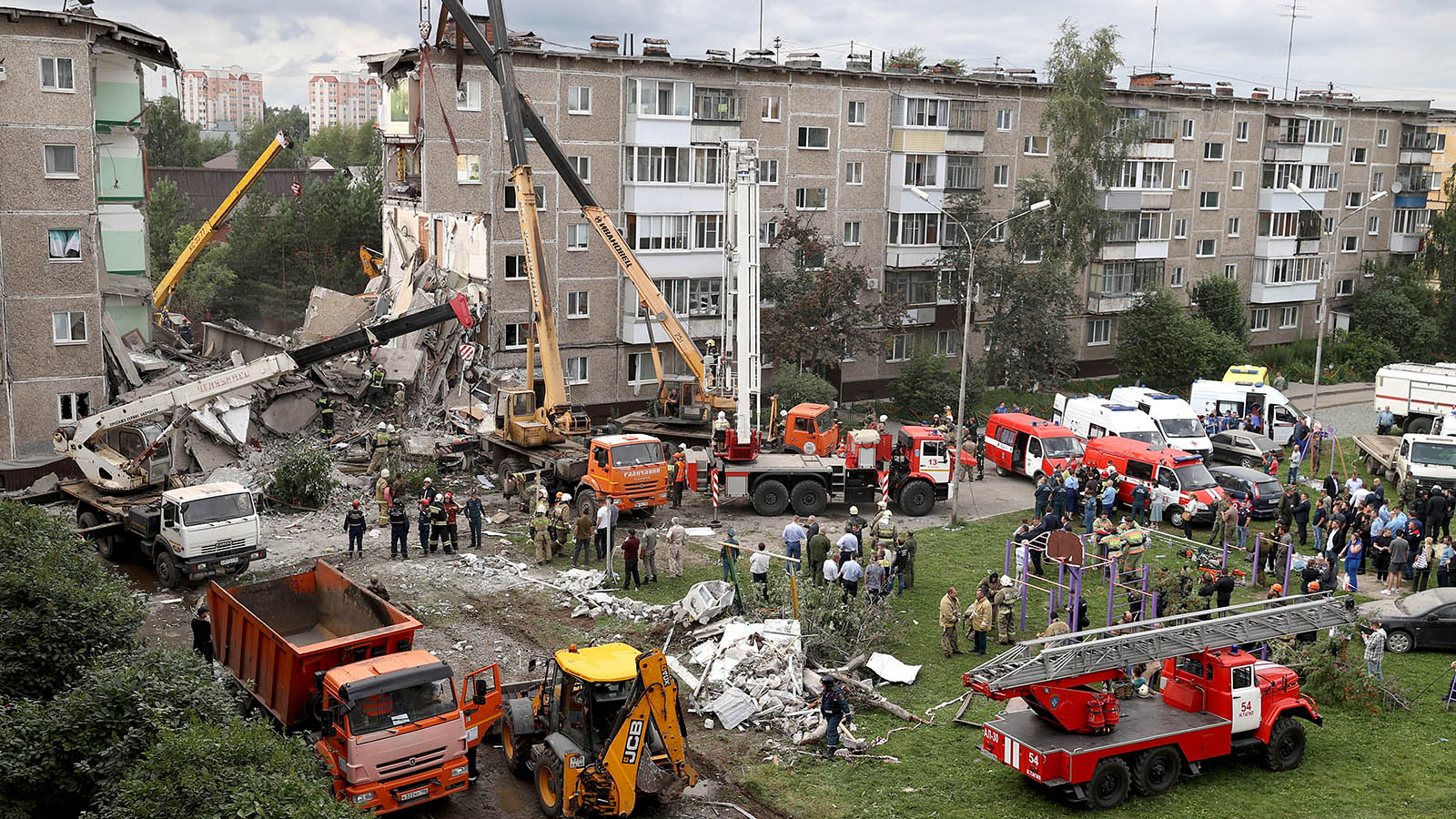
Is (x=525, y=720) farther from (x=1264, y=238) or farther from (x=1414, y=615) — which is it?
(x=1264, y=238)

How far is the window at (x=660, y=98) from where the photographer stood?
1617 inches

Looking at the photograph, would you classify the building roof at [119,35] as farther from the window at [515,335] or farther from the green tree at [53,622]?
the green tree at [53,622]

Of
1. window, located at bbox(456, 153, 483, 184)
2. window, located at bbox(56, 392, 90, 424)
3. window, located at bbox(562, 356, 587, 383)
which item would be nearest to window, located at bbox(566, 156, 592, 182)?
window, located at bbox(456, 153, 483, 184)

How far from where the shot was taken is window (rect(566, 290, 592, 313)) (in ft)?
137

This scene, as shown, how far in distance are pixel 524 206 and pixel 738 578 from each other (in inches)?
503

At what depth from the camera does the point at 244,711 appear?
1692cm

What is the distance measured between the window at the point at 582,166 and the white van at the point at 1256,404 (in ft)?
72.6

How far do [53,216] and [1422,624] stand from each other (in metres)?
33.3

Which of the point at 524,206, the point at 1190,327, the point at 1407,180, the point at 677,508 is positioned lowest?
the point at 677,508

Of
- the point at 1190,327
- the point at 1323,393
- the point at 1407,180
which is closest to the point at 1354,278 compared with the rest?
the point at 1407,180

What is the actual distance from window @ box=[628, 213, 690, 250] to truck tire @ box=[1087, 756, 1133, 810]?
96.8 feet

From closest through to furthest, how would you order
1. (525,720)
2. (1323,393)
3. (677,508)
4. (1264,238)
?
(525,720)
(677,508)
(1323,393)
(1264,238)

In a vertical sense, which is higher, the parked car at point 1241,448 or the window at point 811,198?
the window at point 811,198

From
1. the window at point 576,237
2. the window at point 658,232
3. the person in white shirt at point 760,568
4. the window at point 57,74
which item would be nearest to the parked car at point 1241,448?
the person in white shirt at point 760,568
